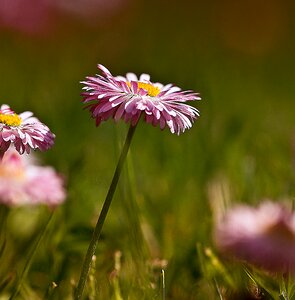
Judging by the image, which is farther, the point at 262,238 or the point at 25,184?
the point at 25,184

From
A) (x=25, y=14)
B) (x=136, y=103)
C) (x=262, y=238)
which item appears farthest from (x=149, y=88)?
(x=25, y=14)

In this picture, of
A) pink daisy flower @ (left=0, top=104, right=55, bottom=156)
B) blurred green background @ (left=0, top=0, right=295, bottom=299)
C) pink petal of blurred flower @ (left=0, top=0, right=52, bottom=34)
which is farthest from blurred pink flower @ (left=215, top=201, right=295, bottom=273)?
pink petal of blurred flower @ (left=0, top=0, right=52, bottom=34)

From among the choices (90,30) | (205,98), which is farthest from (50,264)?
(90,30)

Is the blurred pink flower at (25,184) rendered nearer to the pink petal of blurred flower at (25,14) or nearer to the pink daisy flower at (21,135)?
the pink daisy flower at (21,135)

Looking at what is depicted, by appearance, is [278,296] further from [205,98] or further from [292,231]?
[205,98]

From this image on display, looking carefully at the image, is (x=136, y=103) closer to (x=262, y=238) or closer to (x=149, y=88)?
(x=149, y=88)

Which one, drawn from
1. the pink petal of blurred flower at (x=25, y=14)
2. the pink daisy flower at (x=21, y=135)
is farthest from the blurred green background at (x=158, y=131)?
the pink daisy flower at (x=21, y=135)
